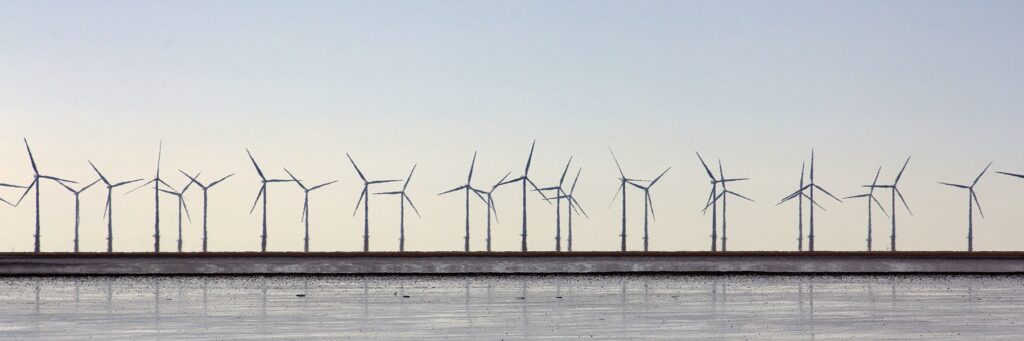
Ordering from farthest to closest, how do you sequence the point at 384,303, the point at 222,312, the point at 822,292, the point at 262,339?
the point at 822,292, the point at 384,303, the point at 222,312, the point at 262,339

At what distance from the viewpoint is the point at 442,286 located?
9438 cm

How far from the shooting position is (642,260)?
425 ft

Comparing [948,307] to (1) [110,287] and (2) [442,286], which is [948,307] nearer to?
(2) [442,286]

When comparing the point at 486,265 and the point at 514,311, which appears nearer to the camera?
the point at 514,311

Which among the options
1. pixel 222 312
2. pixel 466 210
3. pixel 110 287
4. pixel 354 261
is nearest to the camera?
pixel 222 312

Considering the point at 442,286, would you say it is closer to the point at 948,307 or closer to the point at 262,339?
the point at 948,307

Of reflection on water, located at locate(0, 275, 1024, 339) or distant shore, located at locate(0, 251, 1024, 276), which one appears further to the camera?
distant shore, located at locate(0, 251, 1024, 276)

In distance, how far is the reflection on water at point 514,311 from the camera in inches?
2035

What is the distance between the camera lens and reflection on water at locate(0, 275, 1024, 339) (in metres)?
51.7

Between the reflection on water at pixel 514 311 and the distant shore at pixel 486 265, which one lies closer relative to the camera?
the reflection on water at pixel 514 311

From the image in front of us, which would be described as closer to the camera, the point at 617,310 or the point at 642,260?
the point at 617,310

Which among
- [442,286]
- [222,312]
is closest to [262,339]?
[222,312]

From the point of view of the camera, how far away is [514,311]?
63.3 meters

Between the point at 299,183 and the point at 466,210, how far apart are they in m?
12.9
